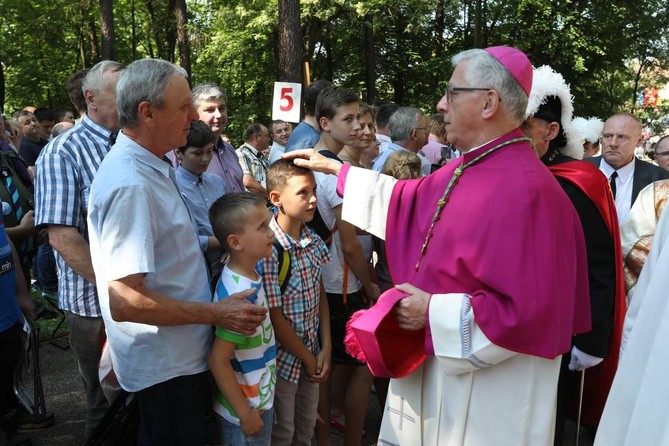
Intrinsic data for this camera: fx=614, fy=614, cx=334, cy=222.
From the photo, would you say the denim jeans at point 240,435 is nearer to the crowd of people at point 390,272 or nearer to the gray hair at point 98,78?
the crowd of people at point 390,272

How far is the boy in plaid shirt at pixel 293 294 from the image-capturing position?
3.04 m

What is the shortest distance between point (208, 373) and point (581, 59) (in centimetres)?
2100

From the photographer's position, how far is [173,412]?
240 centimetres

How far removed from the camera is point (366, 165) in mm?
5387

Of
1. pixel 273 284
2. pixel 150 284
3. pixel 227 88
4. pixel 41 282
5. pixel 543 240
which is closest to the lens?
pixel 543 240

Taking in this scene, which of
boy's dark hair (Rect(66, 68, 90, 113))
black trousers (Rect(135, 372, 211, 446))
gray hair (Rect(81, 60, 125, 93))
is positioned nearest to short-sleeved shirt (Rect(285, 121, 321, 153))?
boy's dark hair (Rect(66, 68, 90, 113))

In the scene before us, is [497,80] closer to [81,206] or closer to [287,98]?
[81,206]

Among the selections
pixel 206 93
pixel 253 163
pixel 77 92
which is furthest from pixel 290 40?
pixel 77 92

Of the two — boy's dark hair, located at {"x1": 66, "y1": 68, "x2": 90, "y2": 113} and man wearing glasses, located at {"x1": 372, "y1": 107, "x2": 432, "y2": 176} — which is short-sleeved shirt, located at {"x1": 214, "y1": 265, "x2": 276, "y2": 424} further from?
man wearing glasses, located at {"x1": 372, "y1": 107, "x2": 432, "y2": 176}

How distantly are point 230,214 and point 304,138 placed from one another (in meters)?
2.13

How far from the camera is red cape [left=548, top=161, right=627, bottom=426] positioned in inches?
117

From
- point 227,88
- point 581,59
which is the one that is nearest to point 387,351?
point 581,59

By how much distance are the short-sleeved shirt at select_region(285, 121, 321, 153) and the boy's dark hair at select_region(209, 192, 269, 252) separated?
1923 millimetres

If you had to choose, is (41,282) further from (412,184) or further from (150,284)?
(412,184)
